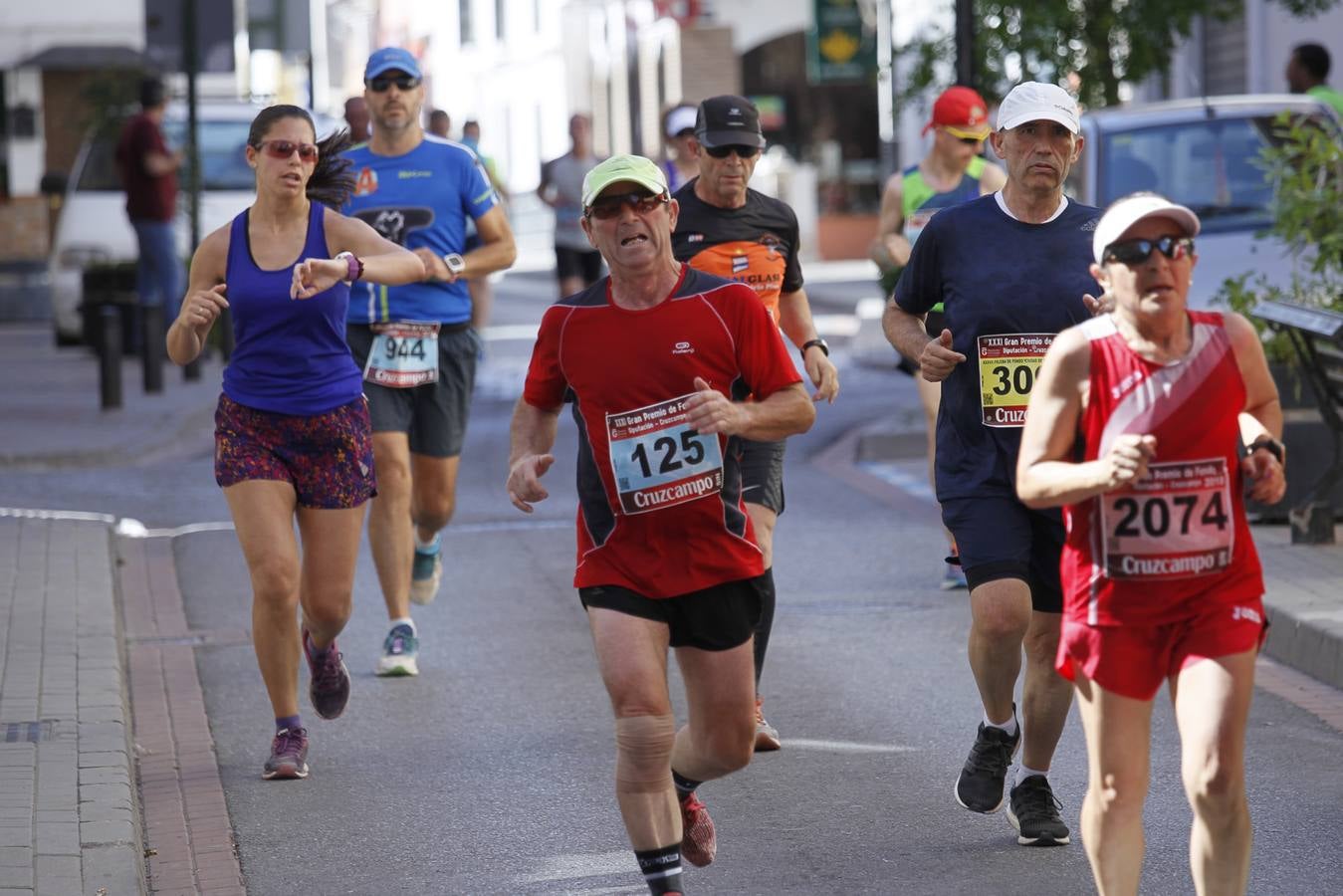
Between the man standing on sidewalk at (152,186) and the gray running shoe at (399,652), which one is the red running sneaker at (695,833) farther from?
the man standing on sidewalk at (152,186)

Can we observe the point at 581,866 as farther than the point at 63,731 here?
No

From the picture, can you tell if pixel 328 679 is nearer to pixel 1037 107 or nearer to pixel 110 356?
pixel 1037 107

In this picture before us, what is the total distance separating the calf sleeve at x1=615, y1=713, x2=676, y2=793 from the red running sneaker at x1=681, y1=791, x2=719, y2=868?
49 centimetres

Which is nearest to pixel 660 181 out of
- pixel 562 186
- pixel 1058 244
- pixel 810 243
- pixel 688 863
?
pixel 1058 244

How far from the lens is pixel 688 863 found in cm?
637

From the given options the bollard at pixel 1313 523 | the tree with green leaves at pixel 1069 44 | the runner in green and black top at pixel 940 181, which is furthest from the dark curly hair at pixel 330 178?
the tree with green leaves at pixel 1069 44

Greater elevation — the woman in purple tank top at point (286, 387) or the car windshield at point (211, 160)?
the car windshield at point (211, 160)

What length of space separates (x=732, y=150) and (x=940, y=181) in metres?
2.92

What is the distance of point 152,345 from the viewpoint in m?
19.5

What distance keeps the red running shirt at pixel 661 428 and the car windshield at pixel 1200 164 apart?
28.9 ft

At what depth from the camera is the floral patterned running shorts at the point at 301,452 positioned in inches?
282

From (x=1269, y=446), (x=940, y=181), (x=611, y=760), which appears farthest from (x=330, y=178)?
(x=1269, y=446)

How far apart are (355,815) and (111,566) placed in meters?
4.49

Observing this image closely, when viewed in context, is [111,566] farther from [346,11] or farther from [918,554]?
[346,11]
